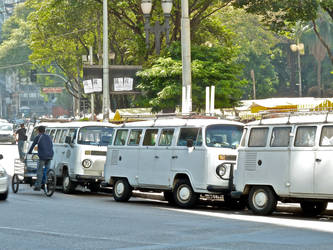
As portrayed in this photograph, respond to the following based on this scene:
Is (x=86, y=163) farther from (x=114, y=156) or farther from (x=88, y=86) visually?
(x=88, y=86)

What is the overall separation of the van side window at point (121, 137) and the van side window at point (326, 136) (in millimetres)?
6981

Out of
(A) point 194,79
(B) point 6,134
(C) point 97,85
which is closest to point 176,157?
(A) point 194,79

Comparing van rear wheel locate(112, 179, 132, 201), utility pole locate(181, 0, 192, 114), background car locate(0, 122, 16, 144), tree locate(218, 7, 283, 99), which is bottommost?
van rear wheel locate(112, 179, 132, 201)

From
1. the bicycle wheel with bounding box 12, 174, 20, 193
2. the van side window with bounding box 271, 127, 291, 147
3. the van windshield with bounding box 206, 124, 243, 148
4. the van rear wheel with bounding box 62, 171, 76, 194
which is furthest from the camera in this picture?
the van rear wheel with bounding box 62, 171, 76, 194

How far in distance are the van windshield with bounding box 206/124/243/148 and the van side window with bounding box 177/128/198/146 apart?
0.37 metres

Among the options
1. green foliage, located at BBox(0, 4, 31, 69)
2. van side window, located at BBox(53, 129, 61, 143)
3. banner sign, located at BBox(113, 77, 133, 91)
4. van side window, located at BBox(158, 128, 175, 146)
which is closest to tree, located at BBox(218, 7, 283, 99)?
banner sign, located at BBox(113, 77, 133, 91)

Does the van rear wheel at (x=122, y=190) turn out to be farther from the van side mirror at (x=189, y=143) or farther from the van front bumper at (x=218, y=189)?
the van front bumper at (x=218, y=189)

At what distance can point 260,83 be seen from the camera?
277ft

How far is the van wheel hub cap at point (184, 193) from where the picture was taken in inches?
753

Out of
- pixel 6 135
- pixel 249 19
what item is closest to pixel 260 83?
pixel 249 19

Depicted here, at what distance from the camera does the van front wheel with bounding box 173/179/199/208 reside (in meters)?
19.0

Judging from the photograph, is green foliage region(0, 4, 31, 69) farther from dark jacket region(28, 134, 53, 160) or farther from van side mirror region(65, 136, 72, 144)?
dark jacket region(28, 134, 53, 160)

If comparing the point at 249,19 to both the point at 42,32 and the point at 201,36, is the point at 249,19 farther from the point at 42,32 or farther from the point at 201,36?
the point at 201,36

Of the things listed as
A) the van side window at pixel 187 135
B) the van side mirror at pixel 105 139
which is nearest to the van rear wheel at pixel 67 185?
the van side mirror at pixel 105 139
